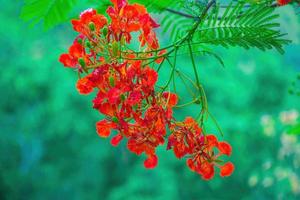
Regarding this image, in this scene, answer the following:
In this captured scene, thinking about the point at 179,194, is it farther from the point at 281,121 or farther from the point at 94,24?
the point at 94,24

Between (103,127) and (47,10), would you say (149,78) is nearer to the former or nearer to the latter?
(103,127)

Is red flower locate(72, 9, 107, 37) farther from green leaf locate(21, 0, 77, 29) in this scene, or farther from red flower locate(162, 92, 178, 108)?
green leaf locate(21, 0, 77, 29)

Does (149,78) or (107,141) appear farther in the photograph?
(107,141)

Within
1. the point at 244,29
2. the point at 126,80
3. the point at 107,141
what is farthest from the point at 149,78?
the point at 107,141

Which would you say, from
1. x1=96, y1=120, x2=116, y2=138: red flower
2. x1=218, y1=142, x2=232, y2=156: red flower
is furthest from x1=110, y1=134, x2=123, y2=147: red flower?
x1=218, y1=142, x2=232, y2=156: red flower

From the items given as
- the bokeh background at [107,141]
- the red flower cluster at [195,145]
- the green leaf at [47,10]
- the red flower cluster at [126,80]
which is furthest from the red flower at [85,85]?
the bokeh background at [107,141]

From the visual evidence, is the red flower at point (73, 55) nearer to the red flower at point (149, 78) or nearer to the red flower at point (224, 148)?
the red flower at point (149, 78)
